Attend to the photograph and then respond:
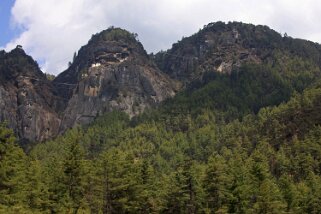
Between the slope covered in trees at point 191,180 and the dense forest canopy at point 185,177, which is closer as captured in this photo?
the dense forest canopy at point 185,177

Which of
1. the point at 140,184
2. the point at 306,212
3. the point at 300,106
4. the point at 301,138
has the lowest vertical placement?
the point at 306,212

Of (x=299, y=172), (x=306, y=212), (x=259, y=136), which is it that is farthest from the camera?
(x=259, y=136)

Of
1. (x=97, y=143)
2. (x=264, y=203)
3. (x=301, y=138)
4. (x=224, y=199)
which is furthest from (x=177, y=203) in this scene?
(x=97, y=143)

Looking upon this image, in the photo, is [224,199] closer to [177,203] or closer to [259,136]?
[177,203]

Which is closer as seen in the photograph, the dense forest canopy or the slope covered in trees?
the dense forest canopy

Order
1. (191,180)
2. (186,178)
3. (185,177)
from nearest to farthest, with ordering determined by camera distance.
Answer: (186,178) < (185,177) < (191,180)

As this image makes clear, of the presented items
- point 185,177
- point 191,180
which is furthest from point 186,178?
point 191,180

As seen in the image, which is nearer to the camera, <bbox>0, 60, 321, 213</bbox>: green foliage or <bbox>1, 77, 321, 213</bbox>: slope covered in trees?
<bbox>0, 60, 321, 213</bbox>: green foliage

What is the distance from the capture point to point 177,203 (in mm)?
56344

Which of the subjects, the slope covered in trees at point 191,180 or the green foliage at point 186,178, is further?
the slope covered in trees at point 191,180

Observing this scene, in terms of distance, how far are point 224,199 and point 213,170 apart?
3.92m

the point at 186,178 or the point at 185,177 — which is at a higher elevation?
the point at 185,177

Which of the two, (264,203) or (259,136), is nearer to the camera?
(264,203)

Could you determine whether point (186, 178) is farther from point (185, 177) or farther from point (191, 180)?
point (191, 180)
